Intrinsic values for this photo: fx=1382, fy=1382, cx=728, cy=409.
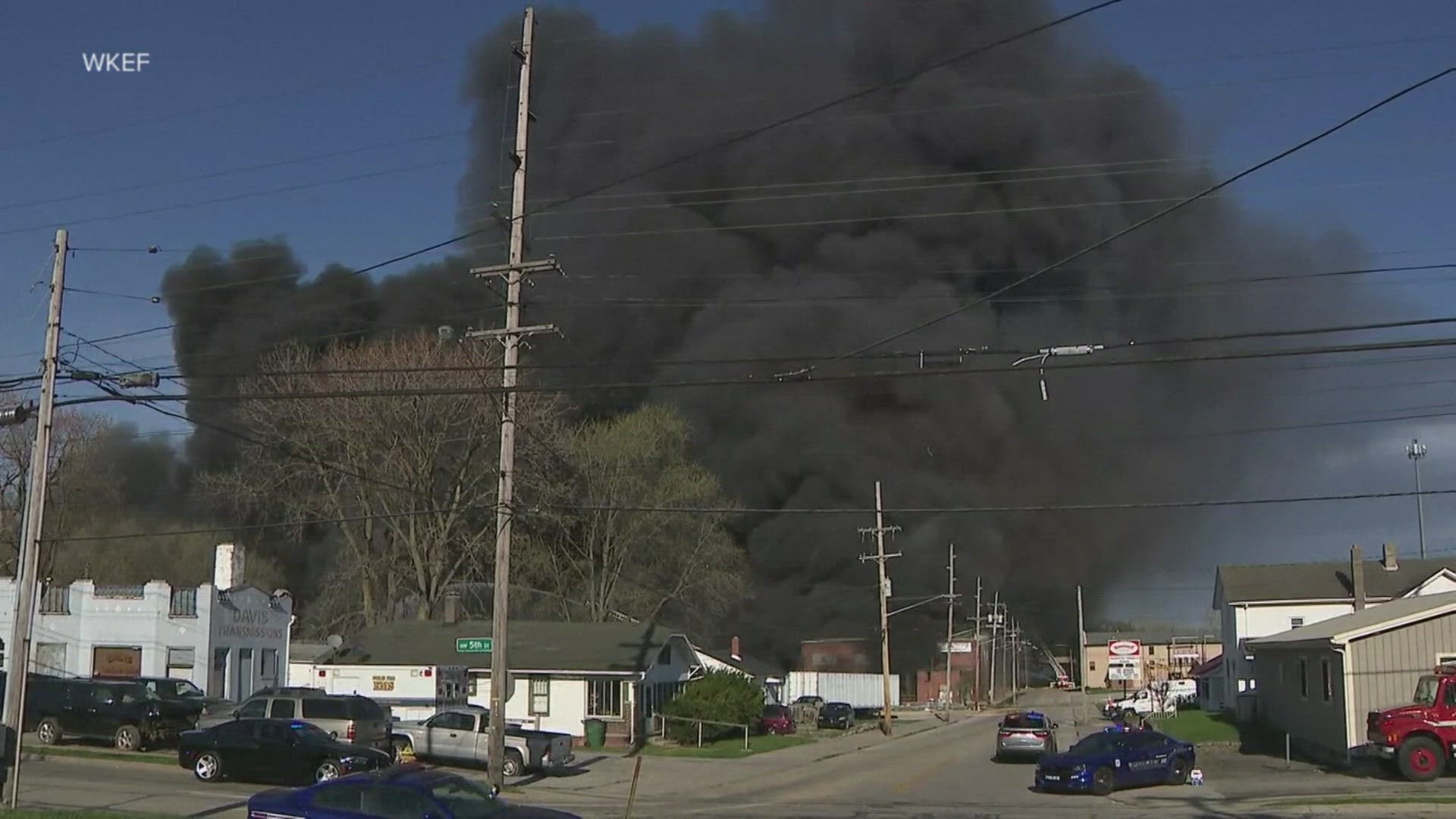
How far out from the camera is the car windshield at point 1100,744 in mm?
22391

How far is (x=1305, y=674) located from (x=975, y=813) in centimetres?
1398

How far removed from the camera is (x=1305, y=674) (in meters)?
29.3

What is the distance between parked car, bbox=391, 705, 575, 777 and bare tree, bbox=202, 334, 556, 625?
→ 48.5 ft

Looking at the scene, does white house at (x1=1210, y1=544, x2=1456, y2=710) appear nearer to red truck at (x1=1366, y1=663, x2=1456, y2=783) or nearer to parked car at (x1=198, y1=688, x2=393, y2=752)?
red truck at (x1=1366, y1=663, x2=1456, y2=783)

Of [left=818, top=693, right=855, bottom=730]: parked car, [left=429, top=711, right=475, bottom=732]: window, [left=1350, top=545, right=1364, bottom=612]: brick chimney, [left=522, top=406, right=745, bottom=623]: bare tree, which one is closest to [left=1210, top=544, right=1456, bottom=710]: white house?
[left=1350, top=545, right=1364, bottom=612]: brick chimney

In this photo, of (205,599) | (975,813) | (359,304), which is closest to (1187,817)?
(975,813)

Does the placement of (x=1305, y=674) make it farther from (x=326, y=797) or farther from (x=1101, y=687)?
(x=1101, y=687)

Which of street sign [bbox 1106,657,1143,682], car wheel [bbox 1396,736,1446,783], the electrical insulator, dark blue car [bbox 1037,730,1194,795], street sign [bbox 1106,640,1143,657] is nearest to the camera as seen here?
the electrical insulator

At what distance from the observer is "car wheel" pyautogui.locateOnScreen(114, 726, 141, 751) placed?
2619 cm

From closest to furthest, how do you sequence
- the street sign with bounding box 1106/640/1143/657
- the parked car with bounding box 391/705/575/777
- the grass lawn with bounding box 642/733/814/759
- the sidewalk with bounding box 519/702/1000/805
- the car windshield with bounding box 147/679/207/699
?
the sidewalk with bounding box 519/702/1000/805 → the parked car with bounding box 391/705/575/777 → the car windshield with bounding box 147/679/207/699 → the street sign with bounding box 1106/640/1143/657 → the grass lawn with bounding box 642/733/814/759

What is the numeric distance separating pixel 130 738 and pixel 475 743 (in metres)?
6.88

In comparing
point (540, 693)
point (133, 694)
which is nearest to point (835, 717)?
point (540, 693)

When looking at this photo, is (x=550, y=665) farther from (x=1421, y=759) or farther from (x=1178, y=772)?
(x=1421, y=759)

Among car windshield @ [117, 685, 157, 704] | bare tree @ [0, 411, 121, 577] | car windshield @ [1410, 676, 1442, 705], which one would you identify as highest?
bare tree @ [0, 411, 121, 577]
